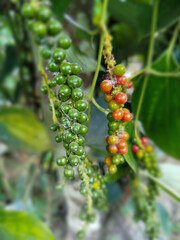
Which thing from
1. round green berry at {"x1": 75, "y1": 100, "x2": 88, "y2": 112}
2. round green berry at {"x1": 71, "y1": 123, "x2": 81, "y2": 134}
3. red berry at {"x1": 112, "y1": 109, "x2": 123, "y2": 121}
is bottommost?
round green berry at {"x1": 71, "y1": 123, "x2": 81, "y2": 134}

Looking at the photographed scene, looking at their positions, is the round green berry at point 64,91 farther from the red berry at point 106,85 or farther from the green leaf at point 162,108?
the green leaf at point 162,108

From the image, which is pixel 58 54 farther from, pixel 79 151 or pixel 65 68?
pixel 79 151

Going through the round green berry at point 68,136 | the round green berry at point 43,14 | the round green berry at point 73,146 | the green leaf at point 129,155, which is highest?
the round green berry at point 43,14

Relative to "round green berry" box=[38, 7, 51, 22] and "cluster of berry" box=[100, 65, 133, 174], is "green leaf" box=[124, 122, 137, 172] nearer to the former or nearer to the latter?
"cluster of berry" box=[100, 65, 133, 174]

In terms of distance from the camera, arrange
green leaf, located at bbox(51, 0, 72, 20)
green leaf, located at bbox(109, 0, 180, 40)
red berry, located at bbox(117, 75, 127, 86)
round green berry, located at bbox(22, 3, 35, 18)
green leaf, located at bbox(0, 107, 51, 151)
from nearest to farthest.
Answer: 1. round green berry, located at bbox(22, 3, 35, 18)
2. red berry, located at bbox(117, 75, 127, 86)
3. green leaf, located at bbox(51, 0, 72, 20)
4. green leaf, located at bbox(109, 0, 180, 40)
5. green leaf, located at bbox(0, 107, 51, 151)

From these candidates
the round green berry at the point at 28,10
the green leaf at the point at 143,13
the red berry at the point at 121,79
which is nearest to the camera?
the round green berry at the point at 28,10

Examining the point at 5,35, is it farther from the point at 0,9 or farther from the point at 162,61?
the point at 162,61

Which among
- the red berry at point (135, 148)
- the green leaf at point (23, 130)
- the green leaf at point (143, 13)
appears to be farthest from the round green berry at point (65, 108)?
the green leaf at point (23, 130)

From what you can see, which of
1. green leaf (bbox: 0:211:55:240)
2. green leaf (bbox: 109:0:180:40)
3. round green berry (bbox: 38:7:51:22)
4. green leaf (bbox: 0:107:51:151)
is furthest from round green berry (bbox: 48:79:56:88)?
green leaf (bbox: 0:107:51:151)

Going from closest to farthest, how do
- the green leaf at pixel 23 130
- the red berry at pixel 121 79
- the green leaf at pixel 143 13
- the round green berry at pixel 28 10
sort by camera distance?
the round green berry at pixel 28 10
the red berry at pixel 121 79
the green leaf at pixel 143 13
the green leaf at pixel 23 130
